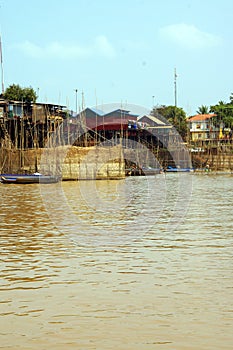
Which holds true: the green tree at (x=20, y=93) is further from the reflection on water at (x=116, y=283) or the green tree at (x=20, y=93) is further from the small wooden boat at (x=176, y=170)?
the reflection on water at (x=116, y=283)

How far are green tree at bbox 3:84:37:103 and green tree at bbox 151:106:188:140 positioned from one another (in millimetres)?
13495

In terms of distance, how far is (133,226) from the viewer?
11617 millimetres

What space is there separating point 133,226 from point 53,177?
56.8ft

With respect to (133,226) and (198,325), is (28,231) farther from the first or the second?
(198,325)

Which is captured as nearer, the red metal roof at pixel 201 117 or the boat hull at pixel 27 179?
the boat hull at pixel 27 179

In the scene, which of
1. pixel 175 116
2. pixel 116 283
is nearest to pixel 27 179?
pixel 116 283

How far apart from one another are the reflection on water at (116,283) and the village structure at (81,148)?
17.7m

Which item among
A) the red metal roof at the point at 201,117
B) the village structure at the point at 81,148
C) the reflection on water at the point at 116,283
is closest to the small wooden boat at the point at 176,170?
the village structure at the point at 81,148

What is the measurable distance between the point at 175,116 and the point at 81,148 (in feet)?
80.4

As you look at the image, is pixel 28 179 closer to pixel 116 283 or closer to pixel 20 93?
pixel 20 93

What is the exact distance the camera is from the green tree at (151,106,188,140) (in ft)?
172

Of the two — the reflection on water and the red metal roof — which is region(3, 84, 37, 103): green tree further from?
the reflection on water

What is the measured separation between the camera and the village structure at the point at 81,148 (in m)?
30.6

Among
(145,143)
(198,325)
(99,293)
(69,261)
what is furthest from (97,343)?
(145,143)
